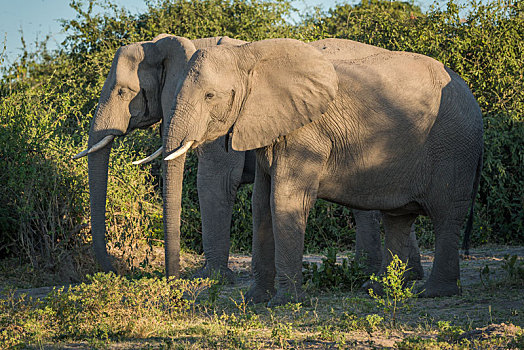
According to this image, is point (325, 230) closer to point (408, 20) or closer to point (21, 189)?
point (408, 20)

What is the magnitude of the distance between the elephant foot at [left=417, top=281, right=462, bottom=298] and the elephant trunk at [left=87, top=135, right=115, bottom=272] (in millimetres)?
2853

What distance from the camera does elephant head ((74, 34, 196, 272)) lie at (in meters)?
7.14

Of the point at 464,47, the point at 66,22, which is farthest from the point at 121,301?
the point at 66,22

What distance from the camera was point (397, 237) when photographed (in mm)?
6816

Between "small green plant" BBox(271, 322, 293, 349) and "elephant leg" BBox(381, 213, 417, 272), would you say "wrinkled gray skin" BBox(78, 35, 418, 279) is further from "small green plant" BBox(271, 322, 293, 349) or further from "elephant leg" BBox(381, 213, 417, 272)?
"small green plant" BBox(271, 322, 293, 349)

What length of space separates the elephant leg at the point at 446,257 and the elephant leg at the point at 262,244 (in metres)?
1.37

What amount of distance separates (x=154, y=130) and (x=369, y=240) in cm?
500

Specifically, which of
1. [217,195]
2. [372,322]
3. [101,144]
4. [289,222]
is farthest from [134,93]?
[372,322]

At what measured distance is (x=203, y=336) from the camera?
4.71 metres

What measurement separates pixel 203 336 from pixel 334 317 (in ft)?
3.92

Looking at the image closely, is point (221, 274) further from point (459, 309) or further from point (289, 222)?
point (459, 309)

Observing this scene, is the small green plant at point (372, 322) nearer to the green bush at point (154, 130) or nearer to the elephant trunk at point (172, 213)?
the elephant trunk at point (172, 213)

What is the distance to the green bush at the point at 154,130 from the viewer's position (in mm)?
8391

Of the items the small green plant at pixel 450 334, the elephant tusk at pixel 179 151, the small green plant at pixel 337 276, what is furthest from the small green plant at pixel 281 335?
the small green plant at pixel 337 276
